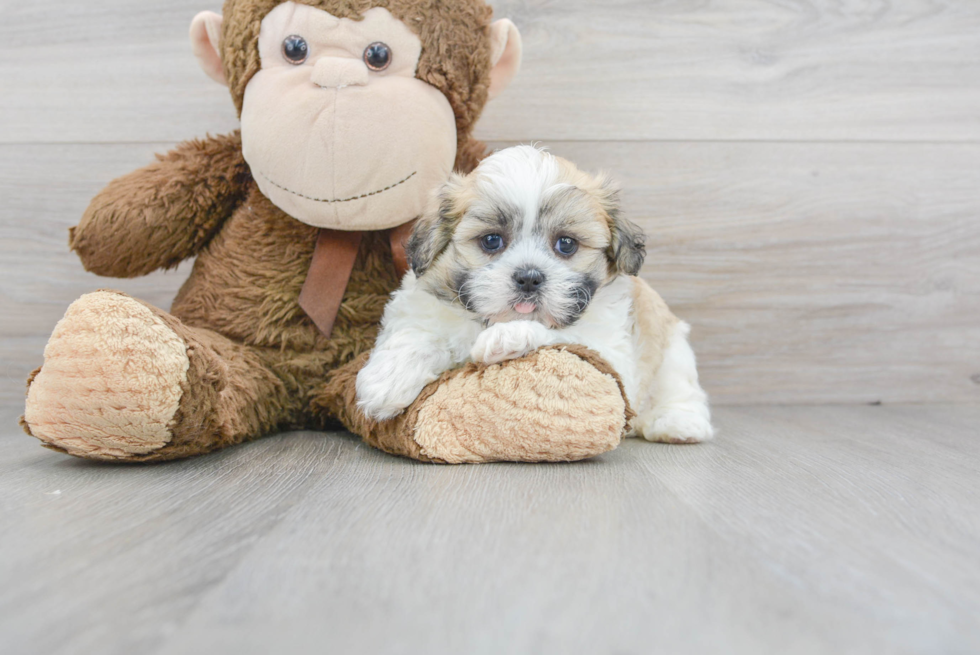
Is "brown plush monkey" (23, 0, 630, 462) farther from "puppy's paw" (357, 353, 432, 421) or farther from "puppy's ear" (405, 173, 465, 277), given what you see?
"puppy's ear" (405, 173, 465, 277)

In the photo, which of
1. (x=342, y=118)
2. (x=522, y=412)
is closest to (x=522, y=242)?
(x=522, y=412)

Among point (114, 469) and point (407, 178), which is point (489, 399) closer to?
point (407, 178)

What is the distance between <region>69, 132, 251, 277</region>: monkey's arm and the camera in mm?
1628

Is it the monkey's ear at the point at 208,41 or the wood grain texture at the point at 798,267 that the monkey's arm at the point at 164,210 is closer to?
the monkey's ear at the point at 208,41

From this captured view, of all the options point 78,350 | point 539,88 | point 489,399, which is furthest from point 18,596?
point 539,88

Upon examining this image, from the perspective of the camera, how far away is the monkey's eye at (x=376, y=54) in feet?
4.99

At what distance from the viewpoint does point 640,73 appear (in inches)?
83.6

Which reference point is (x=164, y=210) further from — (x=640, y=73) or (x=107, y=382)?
(x=640, y=73)

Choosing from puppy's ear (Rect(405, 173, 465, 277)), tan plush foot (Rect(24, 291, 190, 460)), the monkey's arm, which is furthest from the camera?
the monkey's arm

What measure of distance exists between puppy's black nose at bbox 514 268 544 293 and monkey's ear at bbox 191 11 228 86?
0.88 metres

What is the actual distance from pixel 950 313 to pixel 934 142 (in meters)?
0.52

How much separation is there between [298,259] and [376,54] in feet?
1.62

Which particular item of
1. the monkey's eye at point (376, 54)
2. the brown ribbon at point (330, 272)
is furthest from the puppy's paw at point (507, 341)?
the monkey's eye at point (376, 54)

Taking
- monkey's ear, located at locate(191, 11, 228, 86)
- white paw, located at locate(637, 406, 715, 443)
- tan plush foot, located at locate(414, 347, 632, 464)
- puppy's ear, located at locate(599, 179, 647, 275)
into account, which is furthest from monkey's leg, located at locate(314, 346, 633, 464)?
monkey's ear, located at locate(191, 11, 228, 86)
